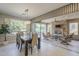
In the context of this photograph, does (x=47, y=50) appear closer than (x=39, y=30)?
Yes

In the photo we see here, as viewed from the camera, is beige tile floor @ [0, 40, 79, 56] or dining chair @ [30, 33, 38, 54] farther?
dining chair @ [30, 33, 38, 54]

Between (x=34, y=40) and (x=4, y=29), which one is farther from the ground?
(x=4, y=29)

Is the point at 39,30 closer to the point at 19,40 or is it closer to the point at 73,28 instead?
the point at 19,40

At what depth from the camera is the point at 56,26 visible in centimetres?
252

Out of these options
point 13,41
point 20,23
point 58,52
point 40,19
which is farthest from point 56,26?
point 13,41

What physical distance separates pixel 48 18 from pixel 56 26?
29cm

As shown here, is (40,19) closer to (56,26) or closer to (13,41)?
(56,26)

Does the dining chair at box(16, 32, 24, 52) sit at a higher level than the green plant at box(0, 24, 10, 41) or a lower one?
lower

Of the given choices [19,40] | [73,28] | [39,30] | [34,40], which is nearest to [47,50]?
[34,40]

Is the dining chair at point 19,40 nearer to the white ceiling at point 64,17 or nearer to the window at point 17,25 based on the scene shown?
the window at point 17,25

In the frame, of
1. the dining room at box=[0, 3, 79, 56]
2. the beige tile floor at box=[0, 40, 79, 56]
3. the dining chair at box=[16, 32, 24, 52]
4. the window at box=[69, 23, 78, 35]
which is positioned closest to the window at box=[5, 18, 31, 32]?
the dining room at box=[0, 3, 79, 56]

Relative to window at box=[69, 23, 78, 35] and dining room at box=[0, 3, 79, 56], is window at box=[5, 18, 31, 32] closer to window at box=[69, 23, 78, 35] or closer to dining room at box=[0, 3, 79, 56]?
dining room at box=[0, 3, 79, 56]

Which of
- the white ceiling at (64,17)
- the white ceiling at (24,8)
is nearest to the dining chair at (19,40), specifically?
the white ceiling at (24,8)

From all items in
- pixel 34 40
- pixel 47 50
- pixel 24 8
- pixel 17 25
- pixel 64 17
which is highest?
pixel 24 8
